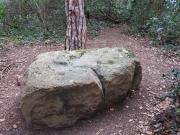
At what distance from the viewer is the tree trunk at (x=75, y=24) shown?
4173 mm

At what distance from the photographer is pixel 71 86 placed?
2.57m

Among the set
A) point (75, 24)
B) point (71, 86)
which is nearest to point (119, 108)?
point (71, 86)

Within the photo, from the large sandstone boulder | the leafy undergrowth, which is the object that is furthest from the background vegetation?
the large sandstone boulder

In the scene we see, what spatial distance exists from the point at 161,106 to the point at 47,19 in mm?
5967

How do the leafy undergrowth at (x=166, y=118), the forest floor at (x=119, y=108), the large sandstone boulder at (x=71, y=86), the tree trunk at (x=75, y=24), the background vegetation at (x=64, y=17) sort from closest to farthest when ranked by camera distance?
the leafy undergrowth at (x=166, y=118) < the large sandstone boulder at (x=71, y=86) < the forest floor at (x=119, y=108) < the tree trunk at (x=75, y=24) < the background vegetation at (x=64, y=17)

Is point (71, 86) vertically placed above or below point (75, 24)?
below

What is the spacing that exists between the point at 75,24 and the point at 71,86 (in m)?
2.08

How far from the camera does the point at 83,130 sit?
2766 mm

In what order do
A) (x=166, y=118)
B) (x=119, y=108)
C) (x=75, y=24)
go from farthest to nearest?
1. (x=75, y=24)
2. (x=119, y=108)
3. (x=166, y=118)

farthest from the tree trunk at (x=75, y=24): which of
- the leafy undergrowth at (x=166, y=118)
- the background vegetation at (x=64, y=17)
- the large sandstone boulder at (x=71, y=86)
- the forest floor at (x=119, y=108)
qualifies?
the background vegetation at (x=64, y=17)

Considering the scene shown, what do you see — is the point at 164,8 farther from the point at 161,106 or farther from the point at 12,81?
the point at 12,81

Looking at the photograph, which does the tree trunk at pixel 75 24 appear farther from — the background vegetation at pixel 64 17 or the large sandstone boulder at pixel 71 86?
the background vegetation at pixel 64 17

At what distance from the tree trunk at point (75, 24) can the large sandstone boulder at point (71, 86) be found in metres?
1.30

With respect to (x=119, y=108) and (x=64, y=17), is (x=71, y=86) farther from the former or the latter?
(x=64, y=17)
